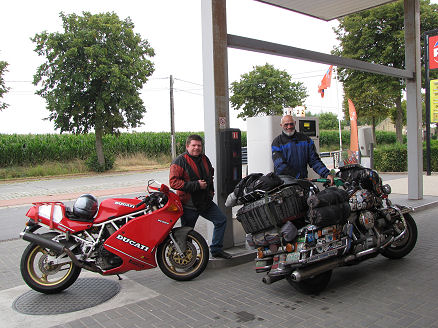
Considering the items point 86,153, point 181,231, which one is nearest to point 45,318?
point 181,231

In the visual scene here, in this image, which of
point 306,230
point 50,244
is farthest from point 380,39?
point 50,244

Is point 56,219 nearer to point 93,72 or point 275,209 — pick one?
point 275,209

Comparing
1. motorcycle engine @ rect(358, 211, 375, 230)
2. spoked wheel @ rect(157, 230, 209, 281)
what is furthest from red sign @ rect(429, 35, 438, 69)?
spoked wheel @ rect(157, 230, 209, 281)

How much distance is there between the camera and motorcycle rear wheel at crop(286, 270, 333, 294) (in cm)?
407

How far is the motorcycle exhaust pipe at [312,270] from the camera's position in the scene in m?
3.85

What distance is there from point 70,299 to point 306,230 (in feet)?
8.70

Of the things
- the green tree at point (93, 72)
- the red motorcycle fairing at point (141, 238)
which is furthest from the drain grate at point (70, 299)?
the green tree at point (93, 72)

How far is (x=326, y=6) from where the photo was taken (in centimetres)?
834

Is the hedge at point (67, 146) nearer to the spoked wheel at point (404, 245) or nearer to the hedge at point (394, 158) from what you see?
the hedge at point (394, 158)

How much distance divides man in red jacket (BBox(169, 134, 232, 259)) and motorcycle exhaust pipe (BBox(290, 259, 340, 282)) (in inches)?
61.2

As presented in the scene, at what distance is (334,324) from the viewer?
3414mm

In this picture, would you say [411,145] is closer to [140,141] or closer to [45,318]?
[45,318]

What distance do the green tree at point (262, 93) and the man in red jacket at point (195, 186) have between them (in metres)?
31.8

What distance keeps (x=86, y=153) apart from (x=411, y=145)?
24603mm
